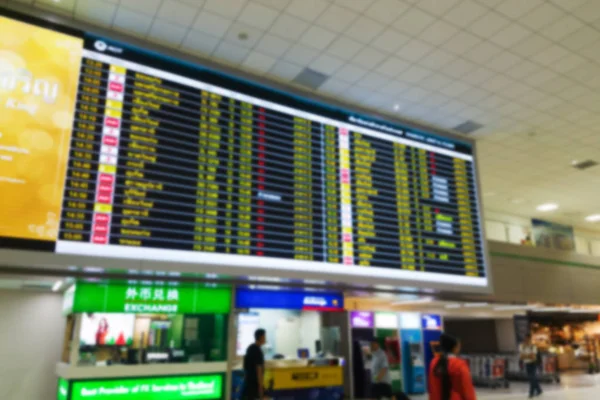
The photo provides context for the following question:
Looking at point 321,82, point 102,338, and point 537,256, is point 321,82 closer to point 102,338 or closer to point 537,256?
point 102,338

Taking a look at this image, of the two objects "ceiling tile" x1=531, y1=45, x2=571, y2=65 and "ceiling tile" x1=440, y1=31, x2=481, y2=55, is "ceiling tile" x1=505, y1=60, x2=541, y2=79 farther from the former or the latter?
"ceiling tile" x1=440, y1=31, x2=481, y2=55

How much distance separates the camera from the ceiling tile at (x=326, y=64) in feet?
19.8

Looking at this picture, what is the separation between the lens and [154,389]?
5.20 metres

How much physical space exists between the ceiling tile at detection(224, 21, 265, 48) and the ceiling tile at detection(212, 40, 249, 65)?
9 centimetres

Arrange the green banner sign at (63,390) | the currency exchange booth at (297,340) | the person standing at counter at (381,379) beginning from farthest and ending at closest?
the currency exchange booth at (297,340) < the person standing at counter at (381,379) < the green banner sign at (63,390)

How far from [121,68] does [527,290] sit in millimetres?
9396

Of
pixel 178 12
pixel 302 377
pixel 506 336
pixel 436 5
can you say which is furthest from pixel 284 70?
pixel 506 336

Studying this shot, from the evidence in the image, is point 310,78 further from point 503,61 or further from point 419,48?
point 503,61

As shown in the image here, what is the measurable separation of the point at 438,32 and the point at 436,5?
0.48 metres

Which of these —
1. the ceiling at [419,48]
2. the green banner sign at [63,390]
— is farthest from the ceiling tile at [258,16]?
the green banner sign at [63,390]

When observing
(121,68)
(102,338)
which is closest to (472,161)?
(121,68)

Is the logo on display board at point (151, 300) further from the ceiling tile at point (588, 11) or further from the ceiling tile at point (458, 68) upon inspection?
the ceiling tile at point (588, 11)

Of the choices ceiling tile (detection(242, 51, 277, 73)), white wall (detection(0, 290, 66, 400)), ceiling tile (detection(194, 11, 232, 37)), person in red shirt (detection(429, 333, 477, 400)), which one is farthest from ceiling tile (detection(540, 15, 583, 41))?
white wall (detection(0, 290, 66, 400))

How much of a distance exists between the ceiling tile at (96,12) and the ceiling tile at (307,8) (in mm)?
1942
